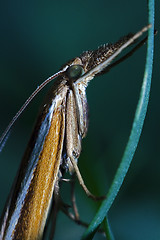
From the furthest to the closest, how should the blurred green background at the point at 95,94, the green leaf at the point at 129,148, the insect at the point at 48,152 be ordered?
1. the blurred green background at the point at 95,94
2. the insect at the point at 48,152
3. the green leaf at the point at 129,148

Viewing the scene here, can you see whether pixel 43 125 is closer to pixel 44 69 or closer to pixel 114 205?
pixel 114 205

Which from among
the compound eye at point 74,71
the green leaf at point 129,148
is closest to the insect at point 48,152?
the compound eye at point 74,71

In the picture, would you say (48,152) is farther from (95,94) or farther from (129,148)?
(95,94)

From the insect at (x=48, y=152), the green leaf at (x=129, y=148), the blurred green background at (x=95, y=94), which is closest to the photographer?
the green leaf at (x=129, y=148)

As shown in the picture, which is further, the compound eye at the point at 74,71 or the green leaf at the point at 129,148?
the compound eye at the point at 74,71

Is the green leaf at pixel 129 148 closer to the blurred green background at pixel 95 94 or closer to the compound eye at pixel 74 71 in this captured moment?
the blurred green background at pixel 95 94

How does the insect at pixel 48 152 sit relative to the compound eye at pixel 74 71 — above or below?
below

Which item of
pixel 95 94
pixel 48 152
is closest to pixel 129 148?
pixel 48 152

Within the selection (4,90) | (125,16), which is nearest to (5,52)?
(4,90)
